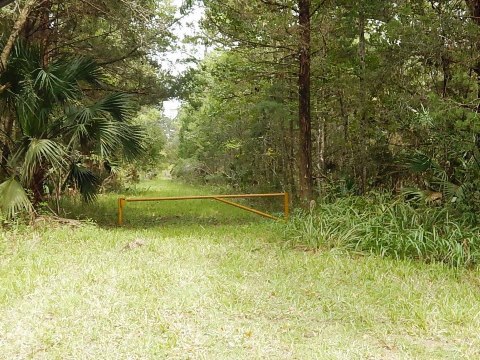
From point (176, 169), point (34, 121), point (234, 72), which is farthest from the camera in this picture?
point (176, 169)

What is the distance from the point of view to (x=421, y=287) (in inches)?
168

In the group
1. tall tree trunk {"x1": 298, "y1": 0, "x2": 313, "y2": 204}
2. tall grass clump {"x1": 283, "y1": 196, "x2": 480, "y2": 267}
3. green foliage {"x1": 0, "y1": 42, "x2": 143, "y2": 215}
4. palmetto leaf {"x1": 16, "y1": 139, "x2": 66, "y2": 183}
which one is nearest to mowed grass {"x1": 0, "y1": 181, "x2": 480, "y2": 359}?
tall grass clump {"x1": 283, "y1": 196, "x2": 480, "y2": 267}

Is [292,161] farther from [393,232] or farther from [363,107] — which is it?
[393,232]

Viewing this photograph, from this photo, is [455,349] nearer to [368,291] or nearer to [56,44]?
[368,291]

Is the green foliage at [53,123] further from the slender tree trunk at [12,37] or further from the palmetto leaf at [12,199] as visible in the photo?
the slender tree trunk at [12,37]

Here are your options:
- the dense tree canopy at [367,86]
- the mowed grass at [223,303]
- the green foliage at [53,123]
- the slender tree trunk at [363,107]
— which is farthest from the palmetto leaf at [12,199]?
the slender tree trunk at [363,107]

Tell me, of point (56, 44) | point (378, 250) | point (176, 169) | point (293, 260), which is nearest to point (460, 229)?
point (378, 250)

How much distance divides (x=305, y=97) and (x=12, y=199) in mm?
5676

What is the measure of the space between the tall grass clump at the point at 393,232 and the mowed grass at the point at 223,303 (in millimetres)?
352

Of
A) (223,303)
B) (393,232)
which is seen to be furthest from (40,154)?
(393,232)

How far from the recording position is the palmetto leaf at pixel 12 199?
6391 mm

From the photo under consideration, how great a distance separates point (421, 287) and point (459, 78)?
9.08ft

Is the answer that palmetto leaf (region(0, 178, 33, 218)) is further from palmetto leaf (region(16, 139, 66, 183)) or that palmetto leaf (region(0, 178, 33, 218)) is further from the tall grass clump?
the tall grass clump

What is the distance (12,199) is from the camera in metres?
6.46
